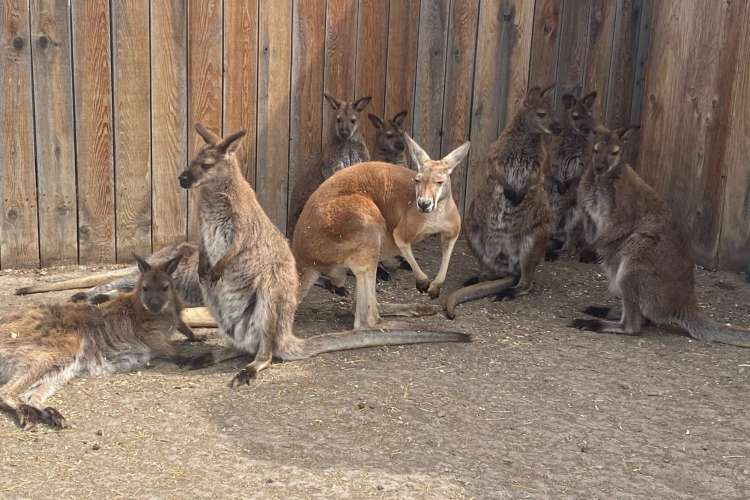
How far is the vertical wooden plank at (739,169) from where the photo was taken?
7.57m

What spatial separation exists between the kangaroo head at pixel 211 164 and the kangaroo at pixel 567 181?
3.52 meters

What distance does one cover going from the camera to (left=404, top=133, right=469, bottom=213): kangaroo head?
6586 mm

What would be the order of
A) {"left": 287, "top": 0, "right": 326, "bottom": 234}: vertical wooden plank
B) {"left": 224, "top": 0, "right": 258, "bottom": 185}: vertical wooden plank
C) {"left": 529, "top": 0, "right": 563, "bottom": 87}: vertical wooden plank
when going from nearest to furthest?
1. {"left": 224, "top": 0, "right": 258, "bottom": 185}: vertical wooden plank
2. {"left": 287, "top": 0, "right": 326, "bottom": 234}: vertical wooden plank
3. {"left": 529, "top": 0, "right": 563, "bottom": 87}: vertical wooden plank

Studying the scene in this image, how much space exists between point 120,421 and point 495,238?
Answer: 149 inches

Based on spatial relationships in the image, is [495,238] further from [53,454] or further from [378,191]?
[53,454]

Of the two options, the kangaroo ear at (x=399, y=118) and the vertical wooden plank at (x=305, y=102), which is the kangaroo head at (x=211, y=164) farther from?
the kangaroo ear at (x=399, y=118)

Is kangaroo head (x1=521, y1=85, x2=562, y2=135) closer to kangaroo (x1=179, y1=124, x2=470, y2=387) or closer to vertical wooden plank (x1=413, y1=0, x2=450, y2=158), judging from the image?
vertical wooden plank (x1=413, y1=0, x2=450, y2=158)

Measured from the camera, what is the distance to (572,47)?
8570 mm

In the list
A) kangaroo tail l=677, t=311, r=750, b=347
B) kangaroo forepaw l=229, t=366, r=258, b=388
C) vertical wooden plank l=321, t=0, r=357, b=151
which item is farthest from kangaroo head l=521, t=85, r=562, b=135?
kangaroo forepaw l=229, t=366, r=258, b=388

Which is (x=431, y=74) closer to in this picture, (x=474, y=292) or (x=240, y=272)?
(x=474, y=292)

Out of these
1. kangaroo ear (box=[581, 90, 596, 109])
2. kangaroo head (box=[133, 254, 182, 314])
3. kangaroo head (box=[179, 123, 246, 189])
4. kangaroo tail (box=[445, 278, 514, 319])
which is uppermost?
kangaroo ear (box=[581, 90, 596, 109])

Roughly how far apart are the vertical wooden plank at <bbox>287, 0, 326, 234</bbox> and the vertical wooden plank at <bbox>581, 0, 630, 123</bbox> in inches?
101

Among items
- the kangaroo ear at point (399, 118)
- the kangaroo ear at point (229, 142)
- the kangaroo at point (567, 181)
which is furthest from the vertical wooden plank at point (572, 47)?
the kangaroo ear at point (229, 142)

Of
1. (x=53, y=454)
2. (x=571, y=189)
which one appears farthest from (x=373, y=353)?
(x=571, y=189)
